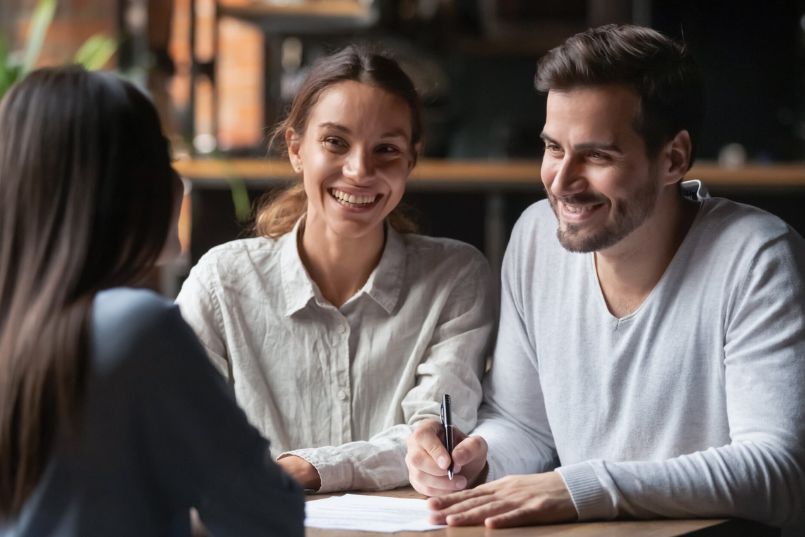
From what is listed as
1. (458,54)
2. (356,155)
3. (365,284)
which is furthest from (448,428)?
(458,54)

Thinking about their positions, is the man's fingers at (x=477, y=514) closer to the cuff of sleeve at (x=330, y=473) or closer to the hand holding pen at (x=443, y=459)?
the hand holding pen at (x=443, y=459)

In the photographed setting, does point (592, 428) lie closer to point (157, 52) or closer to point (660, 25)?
point (157, 52)

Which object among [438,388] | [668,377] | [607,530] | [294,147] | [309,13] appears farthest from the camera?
[309,13]

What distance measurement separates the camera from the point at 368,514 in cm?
151

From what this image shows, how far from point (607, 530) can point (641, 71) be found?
2.13 feet

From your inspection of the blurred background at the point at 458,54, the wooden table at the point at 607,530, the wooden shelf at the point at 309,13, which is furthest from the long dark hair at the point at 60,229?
the wooden shelf at the point at 309,13

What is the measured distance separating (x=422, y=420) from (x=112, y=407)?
0.75m

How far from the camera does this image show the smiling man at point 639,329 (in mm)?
1502

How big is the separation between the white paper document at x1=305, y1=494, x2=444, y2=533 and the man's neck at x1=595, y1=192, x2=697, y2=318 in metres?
0.43

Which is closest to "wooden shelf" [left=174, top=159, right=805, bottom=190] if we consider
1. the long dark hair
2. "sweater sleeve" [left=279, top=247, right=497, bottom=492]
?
"sweater sleeve" [left=279, top=247, right=497, bottom=492]

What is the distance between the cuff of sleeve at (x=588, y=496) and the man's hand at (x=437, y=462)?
0.61ft

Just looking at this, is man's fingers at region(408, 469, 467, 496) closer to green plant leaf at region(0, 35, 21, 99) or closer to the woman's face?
the woman's face

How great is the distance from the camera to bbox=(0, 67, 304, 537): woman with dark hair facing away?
1093 mm

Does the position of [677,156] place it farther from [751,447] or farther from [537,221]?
[751,447]
